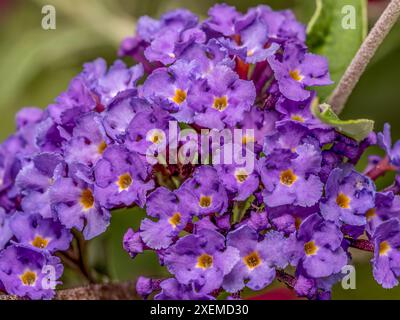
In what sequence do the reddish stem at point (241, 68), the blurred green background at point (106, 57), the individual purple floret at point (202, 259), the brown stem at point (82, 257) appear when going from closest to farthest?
1. the individual purple floret at point (202, 259)
2. the reddish stem at point (241, 68)
3. the brown stem at point (82, 257)
4. the blurred green background at point (106, 57)

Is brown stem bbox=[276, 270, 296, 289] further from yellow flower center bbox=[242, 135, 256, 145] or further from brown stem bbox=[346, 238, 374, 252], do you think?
yellow flower center bbox=[242, 135, 256, 145]

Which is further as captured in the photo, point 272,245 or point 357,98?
point 357,98

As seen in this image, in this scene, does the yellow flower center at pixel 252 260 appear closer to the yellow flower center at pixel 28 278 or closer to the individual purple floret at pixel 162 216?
the individual purple floret at pixel 162 216

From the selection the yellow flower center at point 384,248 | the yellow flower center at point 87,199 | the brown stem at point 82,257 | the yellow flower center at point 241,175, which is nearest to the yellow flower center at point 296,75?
the yellow flower center at point 241,175

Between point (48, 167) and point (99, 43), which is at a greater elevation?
point (99, 43)
